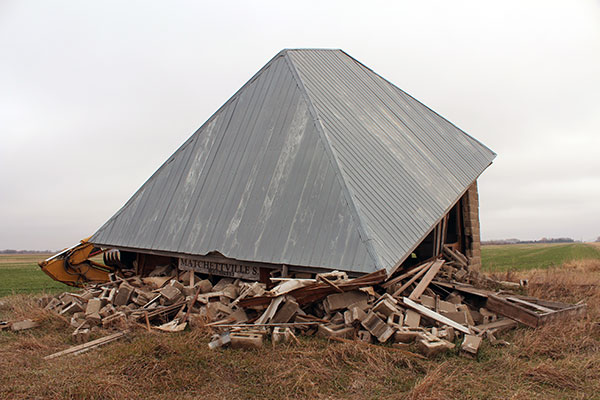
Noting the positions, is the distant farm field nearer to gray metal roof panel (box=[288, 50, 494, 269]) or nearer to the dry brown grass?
gray metal roof panel (box=[288, 50, 494, 269])

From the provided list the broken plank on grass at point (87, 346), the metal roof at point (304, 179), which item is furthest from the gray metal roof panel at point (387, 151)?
the broken plank on grass at point (87, 346)

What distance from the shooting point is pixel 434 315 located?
822 centimetres

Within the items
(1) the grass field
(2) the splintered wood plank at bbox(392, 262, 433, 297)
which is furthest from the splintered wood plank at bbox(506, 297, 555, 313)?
(2) the splintered wood plank at bbox(392, 262, 433, 297)

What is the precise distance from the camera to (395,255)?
8250 mm

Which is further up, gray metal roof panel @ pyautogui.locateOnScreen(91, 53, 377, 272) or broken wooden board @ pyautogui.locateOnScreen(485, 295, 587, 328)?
gray metal roof panel @ pyautogui.locateOnScreen(91, 53, 377, 272)

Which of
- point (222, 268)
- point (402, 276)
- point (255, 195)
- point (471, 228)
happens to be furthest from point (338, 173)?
point (471, 228)

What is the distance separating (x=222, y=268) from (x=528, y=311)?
6.48 m

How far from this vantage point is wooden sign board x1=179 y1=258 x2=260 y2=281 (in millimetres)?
10359

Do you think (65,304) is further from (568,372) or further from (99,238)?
(568,372)

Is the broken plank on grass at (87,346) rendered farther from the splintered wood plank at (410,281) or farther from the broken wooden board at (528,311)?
the broken wooden board at (528,311)

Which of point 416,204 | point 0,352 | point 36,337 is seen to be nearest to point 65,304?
point 36,337

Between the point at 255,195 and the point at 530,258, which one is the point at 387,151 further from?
the point at 530,258

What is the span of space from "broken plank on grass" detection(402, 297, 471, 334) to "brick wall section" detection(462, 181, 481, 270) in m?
7.14

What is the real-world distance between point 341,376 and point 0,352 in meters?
5.70
